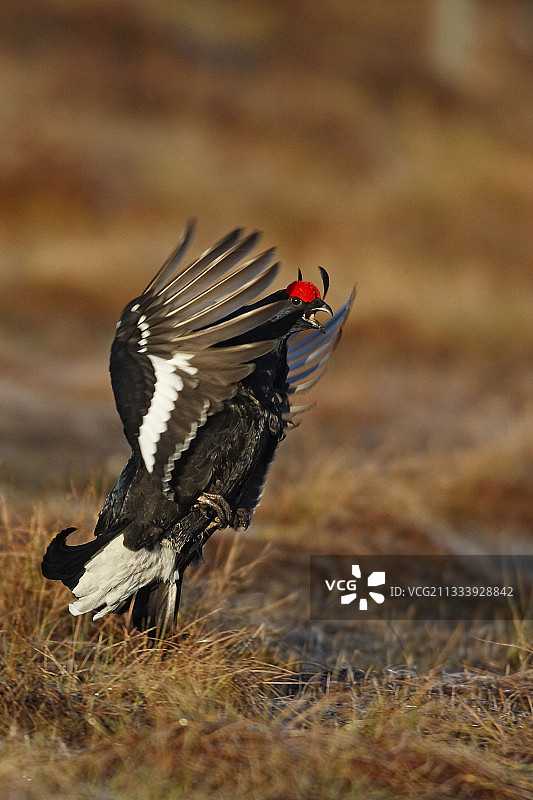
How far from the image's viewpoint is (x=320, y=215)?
61.2ft

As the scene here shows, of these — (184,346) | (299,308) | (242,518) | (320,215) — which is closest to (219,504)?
(242,518)

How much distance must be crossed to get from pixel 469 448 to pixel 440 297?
722cm

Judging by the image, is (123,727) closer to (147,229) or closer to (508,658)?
(508,658)

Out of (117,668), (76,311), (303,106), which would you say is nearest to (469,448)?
(117,668)

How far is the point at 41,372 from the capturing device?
12.0 m

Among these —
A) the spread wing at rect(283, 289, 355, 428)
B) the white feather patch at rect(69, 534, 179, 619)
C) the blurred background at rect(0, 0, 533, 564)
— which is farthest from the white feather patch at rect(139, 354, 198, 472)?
the blurred background at rect(0, 0, 533, 564)

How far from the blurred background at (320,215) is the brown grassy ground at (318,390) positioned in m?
0.05

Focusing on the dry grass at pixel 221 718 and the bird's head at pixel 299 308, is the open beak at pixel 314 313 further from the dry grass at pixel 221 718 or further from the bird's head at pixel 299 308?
the dry grass at pixel 221 718

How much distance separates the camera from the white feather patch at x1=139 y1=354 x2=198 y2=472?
3.14 metres

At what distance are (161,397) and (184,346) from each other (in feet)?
0.62

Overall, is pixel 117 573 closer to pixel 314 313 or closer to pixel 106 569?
pixel 106 569

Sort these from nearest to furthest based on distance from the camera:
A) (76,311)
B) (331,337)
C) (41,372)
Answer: (331,337) < (41,372) < (76,311)

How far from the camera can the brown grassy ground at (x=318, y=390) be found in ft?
9.83

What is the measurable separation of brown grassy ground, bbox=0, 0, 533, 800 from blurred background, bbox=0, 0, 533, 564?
0.05m
